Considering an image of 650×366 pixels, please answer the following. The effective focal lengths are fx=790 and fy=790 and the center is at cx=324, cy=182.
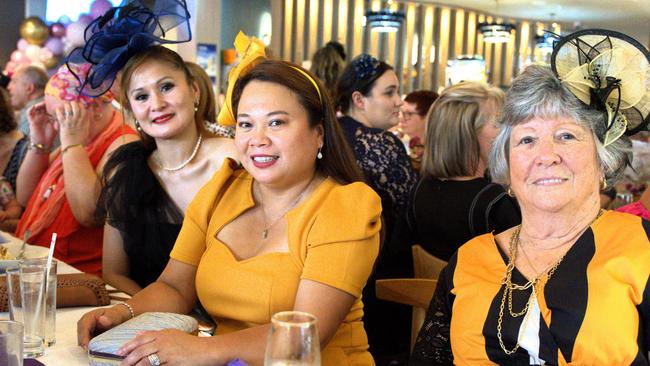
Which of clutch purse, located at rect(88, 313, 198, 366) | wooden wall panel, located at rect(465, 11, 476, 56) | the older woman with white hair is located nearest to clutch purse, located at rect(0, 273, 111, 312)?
clutch purse, located at rect(88, 313, 198, 366)

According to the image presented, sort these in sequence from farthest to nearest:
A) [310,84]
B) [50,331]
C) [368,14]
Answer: [368,14]
[310,84]
[50,331]

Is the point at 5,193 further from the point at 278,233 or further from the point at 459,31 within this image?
the point at 459,31

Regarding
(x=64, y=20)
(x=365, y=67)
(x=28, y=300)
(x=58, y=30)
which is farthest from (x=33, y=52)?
(x=28, y=300)

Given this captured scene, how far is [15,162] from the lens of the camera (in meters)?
5.10

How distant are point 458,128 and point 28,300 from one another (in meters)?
2.05

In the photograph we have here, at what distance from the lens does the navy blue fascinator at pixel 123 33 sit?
2848 millimetres

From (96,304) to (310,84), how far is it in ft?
2.88

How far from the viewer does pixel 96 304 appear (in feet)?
7.43

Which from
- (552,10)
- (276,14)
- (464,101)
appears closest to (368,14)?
(276,14)

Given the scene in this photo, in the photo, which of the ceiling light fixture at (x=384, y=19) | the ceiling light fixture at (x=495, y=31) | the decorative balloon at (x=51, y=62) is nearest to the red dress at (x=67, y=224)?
the decorative balloon at (x=51, y=62)

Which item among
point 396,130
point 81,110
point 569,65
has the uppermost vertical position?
point 569,65

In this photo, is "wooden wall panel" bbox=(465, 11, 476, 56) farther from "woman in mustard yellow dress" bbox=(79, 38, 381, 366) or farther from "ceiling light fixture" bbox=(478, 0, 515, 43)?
"woman in mustard yellow dress" bbox=(79, 38, 381, 366)

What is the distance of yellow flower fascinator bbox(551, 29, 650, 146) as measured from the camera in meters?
1.92

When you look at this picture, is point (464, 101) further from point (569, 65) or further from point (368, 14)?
point (368, 14)
